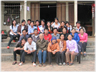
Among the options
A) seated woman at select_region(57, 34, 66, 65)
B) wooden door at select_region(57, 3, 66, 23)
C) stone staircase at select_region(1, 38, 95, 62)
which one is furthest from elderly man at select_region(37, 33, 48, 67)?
wooden door at select_region(57, 3, 66, 23)

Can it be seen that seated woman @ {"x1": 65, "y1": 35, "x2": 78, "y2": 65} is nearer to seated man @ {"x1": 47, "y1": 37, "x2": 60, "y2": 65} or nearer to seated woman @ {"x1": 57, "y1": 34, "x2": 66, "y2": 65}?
seated woman @ {"x1": 57, "y1": 34, "x2": 66, "y2": 65}

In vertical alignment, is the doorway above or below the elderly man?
above

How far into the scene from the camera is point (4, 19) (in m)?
9.88

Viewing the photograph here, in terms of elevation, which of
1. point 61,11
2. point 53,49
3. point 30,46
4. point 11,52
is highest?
point 61,11

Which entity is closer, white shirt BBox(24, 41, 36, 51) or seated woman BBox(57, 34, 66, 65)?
seated woman BBox(57, 34, 66, 65)

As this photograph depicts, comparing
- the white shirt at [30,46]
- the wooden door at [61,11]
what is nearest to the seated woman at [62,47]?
the white shirt at [30,46]

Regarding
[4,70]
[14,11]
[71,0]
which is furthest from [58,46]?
[14,11]

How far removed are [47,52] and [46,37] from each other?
2.52 feet

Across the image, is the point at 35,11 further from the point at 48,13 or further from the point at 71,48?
the point at 71,48

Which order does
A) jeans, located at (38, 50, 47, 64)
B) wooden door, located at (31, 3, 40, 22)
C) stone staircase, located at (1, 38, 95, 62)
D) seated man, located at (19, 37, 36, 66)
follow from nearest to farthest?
jeans, located at (38, 50, 47, 64) → seated man, located at (19, 37, 36, 66) → stone staircase, located at (1, 38, 95, 62) → wooden door, located at (31, 3, 40, 22)

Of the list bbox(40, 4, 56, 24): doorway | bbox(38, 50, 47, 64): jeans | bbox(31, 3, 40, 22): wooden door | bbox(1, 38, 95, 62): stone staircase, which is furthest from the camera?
bbox(40, 4, 56, 24): doorway

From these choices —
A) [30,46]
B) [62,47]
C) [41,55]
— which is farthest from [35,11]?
[41,55]

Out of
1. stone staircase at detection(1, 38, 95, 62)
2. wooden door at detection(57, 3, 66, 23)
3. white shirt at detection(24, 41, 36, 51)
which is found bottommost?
stone staircase at detection(1, 38, 95, 62)

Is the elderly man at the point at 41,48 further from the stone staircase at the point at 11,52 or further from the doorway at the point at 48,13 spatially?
the doorway at the point at 48,13
